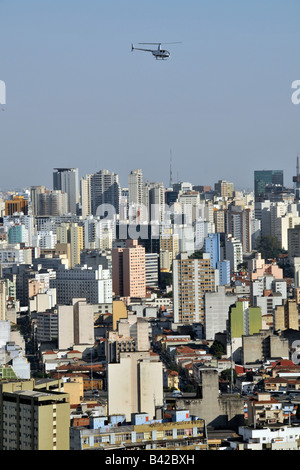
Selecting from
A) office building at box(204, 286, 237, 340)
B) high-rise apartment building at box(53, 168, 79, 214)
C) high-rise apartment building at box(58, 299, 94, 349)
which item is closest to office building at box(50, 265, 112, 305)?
office building at box(204, 286, 237, 340)

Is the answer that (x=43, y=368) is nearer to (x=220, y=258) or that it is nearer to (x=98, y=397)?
(x=98, y=397)

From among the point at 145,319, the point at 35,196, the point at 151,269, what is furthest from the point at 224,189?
the point at 145,319

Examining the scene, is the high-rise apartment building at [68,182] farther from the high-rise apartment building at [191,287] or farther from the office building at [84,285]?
the high-rise apartment building at [191,287]

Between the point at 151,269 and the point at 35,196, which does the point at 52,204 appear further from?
the point at 151,269

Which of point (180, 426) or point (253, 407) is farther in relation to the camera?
point (253, 407)

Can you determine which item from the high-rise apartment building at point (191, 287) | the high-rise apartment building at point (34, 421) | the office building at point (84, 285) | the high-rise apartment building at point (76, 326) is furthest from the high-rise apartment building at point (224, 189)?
the high-rise apartment building at point (34, 421)
